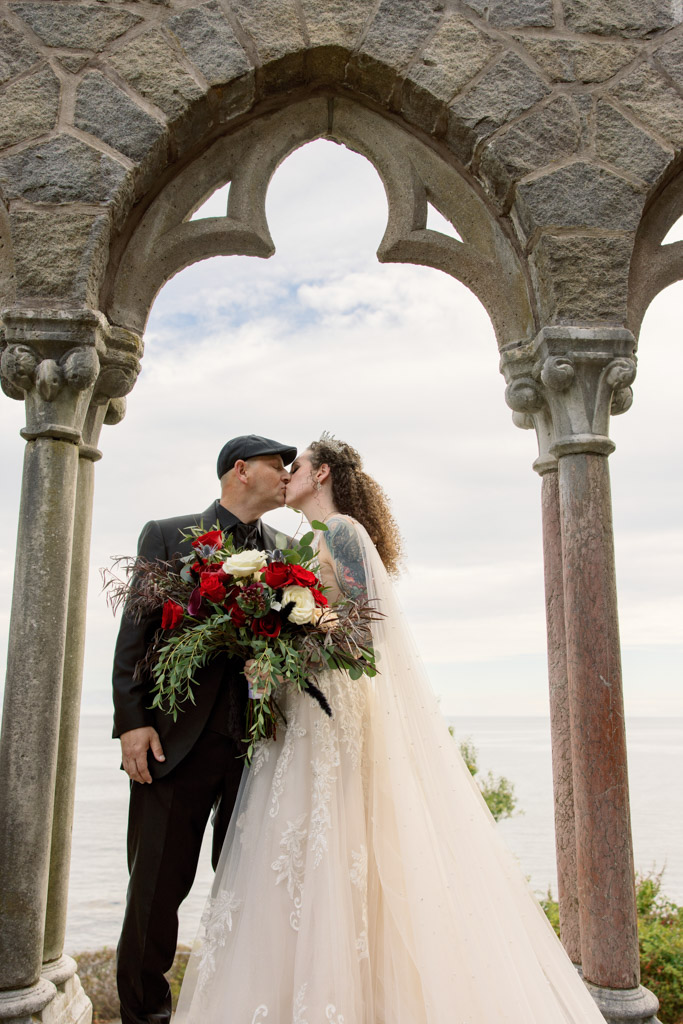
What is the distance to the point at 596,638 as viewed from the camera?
2.71 meters

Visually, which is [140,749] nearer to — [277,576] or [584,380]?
[277,576]

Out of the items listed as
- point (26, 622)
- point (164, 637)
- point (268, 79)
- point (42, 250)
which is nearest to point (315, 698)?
point (164, 637)

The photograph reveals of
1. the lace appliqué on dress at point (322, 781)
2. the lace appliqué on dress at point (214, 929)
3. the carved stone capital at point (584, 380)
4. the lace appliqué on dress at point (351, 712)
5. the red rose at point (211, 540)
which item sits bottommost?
the lace appliqué on dress at point (214, 929)

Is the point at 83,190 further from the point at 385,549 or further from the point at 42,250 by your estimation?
the point at 385,549

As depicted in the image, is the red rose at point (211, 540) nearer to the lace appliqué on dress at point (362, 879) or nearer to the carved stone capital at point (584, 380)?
the lace appliqué on dress at point (362, 879)

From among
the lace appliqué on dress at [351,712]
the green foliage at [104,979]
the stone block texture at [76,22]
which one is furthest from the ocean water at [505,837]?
the stone block texture at [76,22]

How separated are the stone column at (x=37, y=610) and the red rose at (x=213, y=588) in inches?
22.2

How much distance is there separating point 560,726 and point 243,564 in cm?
128

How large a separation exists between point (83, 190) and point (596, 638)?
2.24 metres

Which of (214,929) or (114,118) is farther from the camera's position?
(114,118)

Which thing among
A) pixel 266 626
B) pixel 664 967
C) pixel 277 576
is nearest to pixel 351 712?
pixel 266 626

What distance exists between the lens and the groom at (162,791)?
8.03 ft

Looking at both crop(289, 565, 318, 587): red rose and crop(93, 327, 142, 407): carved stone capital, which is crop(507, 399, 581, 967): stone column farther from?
crop(93, 327, 142, 407): carved stone capital

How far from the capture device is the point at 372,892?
7.64 ft
